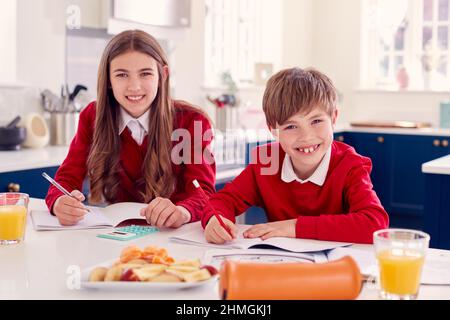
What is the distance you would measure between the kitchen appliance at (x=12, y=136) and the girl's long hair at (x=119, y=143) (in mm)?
1229

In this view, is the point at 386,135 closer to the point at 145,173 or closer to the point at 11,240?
the point at 145,173

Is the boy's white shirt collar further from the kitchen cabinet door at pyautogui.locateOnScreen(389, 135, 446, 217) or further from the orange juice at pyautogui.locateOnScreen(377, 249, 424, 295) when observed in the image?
the kitchen cabinet door at pyautogui.locateOnScreen(389, 135, 446, 217)

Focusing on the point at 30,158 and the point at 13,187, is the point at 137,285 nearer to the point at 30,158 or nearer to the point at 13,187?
the point at 13,187

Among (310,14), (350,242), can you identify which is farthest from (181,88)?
(350,242)

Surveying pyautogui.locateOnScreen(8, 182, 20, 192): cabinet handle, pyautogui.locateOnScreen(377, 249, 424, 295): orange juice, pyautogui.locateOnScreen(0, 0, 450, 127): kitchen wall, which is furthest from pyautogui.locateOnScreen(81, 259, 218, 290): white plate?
pyautogui.locateOnScreen(0, 0, 450, 127): kitchen wall

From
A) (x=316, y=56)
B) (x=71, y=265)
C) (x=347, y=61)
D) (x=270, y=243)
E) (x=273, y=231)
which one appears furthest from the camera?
(x=316, y=56)

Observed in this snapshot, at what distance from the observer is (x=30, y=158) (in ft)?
9.23

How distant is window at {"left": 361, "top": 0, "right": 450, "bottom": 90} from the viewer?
5.54 meters

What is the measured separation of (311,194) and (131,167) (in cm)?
62

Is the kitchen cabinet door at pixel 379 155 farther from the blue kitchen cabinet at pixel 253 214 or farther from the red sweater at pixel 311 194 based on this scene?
the red sweater at pixel 311 194

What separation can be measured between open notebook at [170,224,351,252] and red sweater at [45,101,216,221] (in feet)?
1.59

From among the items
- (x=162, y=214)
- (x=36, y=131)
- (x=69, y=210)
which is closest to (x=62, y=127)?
(x=36, y=131)

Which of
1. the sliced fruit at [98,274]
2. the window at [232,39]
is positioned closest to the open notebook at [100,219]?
the sliced fruit at [98,274]
